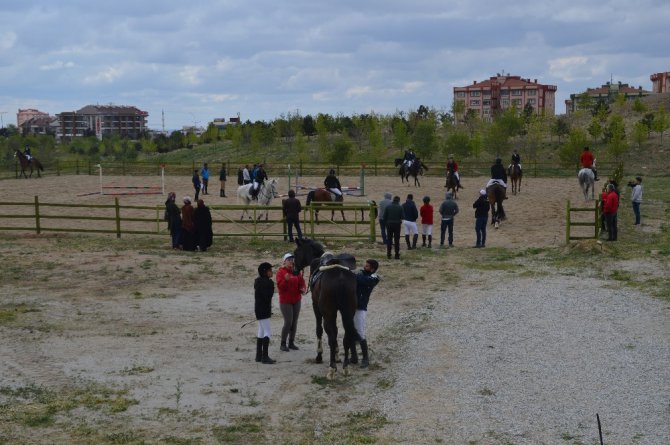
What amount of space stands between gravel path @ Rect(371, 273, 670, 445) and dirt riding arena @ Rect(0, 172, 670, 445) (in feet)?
0.09

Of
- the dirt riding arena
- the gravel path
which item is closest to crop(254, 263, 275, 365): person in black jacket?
the dirt riding arena

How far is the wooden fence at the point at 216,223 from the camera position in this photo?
19312mm

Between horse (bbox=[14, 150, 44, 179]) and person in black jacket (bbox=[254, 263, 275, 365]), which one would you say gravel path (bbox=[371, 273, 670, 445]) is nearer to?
person in black jacket (bbox=[254, 263, 275, 365])

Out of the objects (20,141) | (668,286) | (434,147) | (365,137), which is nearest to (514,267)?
(668,286)

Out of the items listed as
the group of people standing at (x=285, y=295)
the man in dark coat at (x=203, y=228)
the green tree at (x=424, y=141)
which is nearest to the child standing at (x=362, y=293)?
the group of people standing at (x=285, y=295)

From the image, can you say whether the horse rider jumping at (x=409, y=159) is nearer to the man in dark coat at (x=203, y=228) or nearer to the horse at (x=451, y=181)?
the horse at (x=451, y=181)

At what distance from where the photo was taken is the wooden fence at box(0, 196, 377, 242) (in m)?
19.3

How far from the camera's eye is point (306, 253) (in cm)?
1069

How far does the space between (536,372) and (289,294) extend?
323 cm

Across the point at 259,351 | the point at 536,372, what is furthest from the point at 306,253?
the point at 536,372

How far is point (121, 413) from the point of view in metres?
7.96

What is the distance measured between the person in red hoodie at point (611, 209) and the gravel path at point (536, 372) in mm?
5045

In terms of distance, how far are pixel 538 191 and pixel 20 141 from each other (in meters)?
59.3

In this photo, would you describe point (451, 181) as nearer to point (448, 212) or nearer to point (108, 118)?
point (448, 212)
